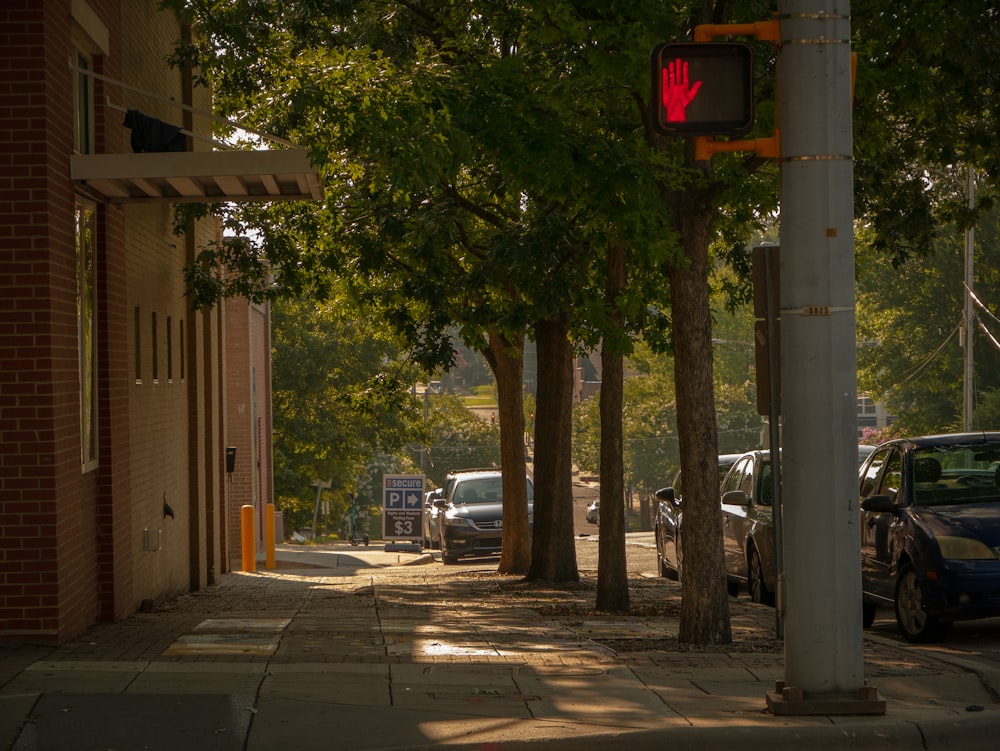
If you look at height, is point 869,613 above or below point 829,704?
below

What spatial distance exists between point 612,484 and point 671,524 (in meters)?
4.92

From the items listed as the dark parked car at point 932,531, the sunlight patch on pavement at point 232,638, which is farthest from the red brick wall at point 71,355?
the dark parked car at point 932,531

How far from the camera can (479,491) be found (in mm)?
28938

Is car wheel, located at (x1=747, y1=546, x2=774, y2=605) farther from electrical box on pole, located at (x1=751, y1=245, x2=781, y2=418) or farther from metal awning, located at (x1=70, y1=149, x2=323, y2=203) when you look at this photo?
electrical box on pole, located at (x1=751, y1=245, x2=781, y2=418)

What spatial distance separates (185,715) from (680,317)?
5.18m

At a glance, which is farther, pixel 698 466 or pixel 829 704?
pixel 698 466

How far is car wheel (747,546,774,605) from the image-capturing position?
50.9 feet

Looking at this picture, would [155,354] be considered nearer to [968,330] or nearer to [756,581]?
[756,581]

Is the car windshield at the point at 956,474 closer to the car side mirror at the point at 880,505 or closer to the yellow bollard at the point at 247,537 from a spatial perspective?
the car side mirror at the point at 880,505

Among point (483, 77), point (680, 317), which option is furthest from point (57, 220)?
point (680, 317)

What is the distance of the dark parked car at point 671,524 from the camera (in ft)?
59.4

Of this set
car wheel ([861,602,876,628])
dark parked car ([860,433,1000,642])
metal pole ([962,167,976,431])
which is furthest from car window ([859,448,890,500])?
metal pole ([962,167,976,431])

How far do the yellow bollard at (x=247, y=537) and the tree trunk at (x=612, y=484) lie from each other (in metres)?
10.6

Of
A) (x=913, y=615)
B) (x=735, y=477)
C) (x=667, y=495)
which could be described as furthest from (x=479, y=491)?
(x=913, y=615)
